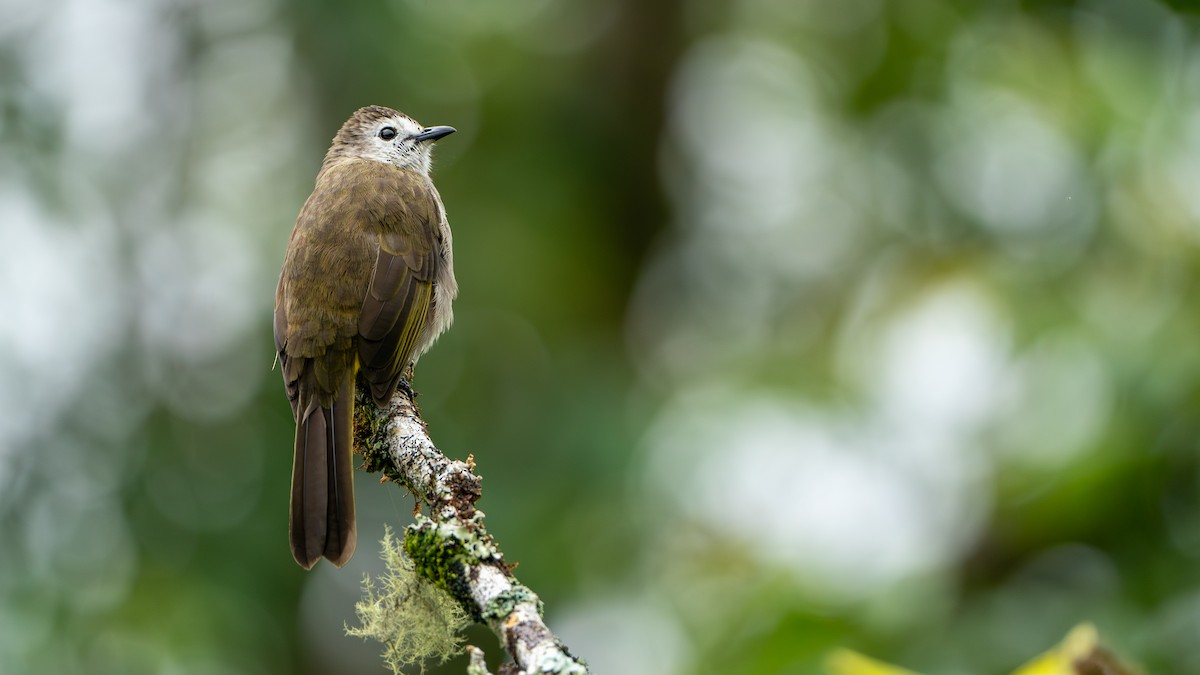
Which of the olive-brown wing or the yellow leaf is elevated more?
the olive-brown wing

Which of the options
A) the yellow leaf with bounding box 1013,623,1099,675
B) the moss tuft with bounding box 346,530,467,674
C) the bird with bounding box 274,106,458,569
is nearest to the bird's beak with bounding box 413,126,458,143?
the bird with bounding box 274,106,458,569

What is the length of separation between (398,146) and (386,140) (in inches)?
3.0

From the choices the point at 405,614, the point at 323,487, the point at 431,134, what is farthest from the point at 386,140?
the point at 405,614

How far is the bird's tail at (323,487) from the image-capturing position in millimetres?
3936

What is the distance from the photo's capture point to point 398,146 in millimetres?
6176

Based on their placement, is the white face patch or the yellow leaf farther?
the white face patch

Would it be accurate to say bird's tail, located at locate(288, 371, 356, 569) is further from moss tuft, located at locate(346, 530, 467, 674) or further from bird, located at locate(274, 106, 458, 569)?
moss tuft, located at locate(346, 530, 467, 674)

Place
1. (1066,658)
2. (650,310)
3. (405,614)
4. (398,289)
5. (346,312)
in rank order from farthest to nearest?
(650,310) < (398,289) < (346,312) < (405,614) < (1066,658)

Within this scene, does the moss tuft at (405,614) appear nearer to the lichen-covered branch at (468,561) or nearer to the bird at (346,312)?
the lichen-covered branch at (468,561)

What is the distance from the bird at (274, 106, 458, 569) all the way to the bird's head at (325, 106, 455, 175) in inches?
12.0

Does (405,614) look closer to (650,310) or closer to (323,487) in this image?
(323,487)

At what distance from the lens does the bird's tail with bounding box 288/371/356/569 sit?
12.9 feet

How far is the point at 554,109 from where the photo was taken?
36.5 feet

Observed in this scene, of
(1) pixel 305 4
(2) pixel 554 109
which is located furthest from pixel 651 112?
(1) pixel 305 4
